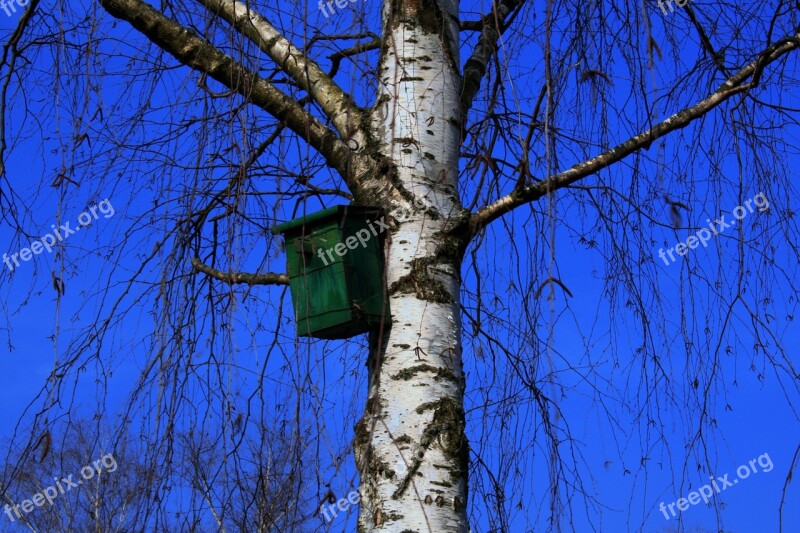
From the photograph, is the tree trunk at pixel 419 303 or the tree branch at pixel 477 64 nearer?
the tree trunk at pixel 419 303

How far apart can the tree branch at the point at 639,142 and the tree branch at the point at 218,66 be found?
1.33 ft

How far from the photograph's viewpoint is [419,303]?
209 cm

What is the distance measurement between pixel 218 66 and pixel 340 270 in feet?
2.24

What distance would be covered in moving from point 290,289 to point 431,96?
61cm

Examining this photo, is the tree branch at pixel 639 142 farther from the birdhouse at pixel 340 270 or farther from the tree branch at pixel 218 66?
the tree branch at pixel 218 66

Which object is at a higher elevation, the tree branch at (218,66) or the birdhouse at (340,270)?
the tree branch at (218,66)

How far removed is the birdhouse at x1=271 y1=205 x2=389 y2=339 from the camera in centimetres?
216

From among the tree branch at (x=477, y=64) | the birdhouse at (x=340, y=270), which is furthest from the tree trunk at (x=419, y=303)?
the tree branch at (x=477, y=64)

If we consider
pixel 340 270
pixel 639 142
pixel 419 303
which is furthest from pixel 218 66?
pixel 639 142

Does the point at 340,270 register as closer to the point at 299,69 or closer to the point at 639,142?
the point at 299,69

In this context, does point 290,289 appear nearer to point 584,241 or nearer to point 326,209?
point 326,209

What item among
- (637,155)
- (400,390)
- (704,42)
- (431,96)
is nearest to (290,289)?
(400,390)

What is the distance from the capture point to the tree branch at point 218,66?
2330mm

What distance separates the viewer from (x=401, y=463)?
1950mm
